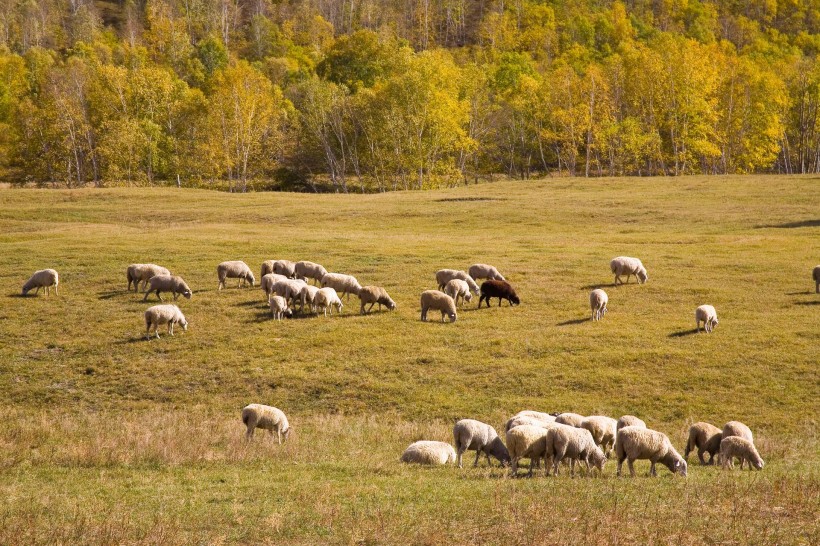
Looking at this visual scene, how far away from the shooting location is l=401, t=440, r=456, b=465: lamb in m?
18.7

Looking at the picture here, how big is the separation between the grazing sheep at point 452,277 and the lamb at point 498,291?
6.45ft

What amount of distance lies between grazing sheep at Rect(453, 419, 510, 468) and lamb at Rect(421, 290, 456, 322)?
46.7 feet

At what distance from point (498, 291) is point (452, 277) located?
2822mm

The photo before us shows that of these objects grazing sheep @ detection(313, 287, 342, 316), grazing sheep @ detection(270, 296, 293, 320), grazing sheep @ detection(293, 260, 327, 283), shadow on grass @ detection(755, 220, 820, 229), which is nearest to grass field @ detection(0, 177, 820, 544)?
grazing sheep @ detection(270, 296, 293, 320)

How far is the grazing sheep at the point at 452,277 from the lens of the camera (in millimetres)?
37812

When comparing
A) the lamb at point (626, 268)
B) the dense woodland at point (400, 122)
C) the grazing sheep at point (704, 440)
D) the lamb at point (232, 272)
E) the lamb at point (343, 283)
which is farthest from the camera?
the dense woodland at point (400, 122)

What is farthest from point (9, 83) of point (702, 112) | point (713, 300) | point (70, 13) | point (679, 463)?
point (679, 463)

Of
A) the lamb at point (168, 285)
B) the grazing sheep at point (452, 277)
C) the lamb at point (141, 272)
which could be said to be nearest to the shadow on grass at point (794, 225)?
the grazing sheep at point (452, 277)

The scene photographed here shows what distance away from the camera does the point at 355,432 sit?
71.7ft

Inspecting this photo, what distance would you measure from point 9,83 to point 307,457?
124m

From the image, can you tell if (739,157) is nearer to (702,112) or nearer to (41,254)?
(702,112)

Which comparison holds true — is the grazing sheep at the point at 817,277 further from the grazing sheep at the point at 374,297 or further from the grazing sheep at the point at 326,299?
the grazing sheep at the point at 326,299

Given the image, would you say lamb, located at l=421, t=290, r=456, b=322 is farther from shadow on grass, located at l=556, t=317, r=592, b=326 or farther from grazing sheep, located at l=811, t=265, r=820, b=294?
grazing sheep, located at l=811, t=265, r=820, b=294

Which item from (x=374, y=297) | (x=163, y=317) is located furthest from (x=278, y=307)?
(x=163, y=317)
